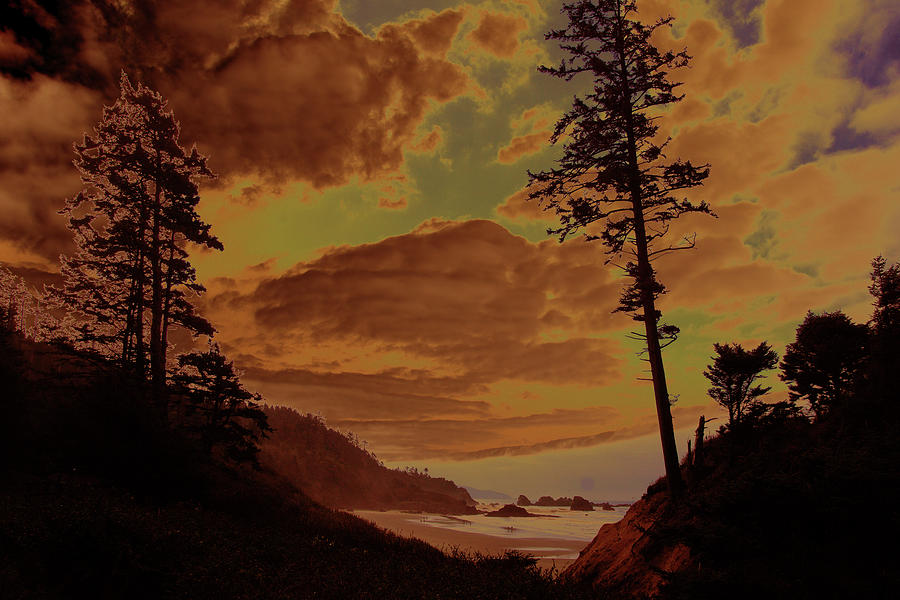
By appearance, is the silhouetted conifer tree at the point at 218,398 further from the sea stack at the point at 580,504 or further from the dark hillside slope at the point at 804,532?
the sea stack at the point at 580,504

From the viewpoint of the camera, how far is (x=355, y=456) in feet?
395

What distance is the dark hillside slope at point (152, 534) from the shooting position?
7.80 m

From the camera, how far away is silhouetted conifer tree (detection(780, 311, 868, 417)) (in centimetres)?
2031

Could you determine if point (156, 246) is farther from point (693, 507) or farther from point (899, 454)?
point (899, 454)

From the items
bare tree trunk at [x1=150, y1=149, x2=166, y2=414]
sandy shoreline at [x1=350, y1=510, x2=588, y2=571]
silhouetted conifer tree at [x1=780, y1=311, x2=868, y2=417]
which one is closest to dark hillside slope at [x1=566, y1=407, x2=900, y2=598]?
silhouetted conifer tree at [x1=780, y1=311, x2=868, y2=417]

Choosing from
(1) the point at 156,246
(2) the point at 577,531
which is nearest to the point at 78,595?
(1) the point at 156,246

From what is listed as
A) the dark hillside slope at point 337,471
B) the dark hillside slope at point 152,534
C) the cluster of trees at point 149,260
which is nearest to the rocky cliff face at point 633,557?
the dark hillside slope at point 152,534

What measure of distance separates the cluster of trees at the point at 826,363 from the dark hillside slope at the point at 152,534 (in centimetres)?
1028

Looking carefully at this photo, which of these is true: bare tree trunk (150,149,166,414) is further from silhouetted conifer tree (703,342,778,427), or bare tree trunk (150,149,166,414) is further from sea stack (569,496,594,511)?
sea stack (569,496,594,511)

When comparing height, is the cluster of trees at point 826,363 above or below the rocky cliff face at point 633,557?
above

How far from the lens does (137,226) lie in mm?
24859

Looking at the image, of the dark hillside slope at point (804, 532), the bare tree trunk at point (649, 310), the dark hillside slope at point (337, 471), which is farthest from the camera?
the dark hillside slope at point (337, 471)

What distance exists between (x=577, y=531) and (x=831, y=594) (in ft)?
102

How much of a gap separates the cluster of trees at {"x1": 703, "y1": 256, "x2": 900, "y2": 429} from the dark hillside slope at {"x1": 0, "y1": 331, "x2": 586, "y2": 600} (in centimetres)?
1028
